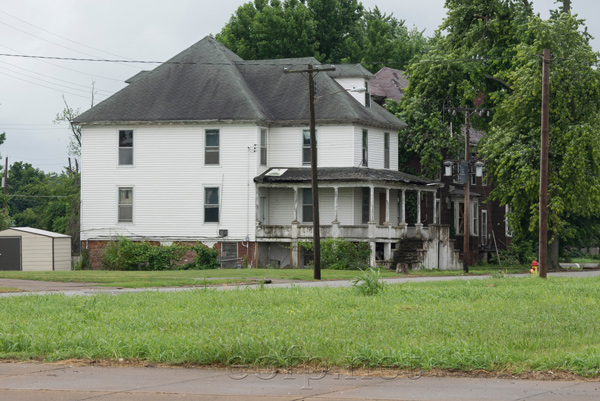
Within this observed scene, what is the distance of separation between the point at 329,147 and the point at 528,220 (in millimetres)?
11164

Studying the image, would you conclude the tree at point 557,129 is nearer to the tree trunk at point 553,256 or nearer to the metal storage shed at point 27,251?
the tree trunk at point 553,256

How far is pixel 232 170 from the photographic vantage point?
48.1 meters

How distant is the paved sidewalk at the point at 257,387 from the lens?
10.2m

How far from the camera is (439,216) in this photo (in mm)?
57906

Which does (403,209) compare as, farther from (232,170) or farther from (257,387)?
(257,387)

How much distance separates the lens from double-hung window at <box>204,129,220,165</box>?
48.4 meters

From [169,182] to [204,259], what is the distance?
4928 mm

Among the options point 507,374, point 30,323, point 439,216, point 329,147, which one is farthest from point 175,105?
point 507,374

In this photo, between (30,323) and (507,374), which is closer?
(507,374)

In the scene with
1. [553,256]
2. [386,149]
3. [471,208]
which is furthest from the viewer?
[471,208]

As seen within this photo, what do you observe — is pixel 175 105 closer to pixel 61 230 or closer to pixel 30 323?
pixel 61 230

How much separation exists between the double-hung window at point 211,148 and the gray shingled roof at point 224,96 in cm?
98

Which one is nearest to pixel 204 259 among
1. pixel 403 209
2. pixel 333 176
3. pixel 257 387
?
pixel 333 176

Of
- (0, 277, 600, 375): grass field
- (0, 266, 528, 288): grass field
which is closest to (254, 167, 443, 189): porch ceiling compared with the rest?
(0, 266, 528, 288): grass field
